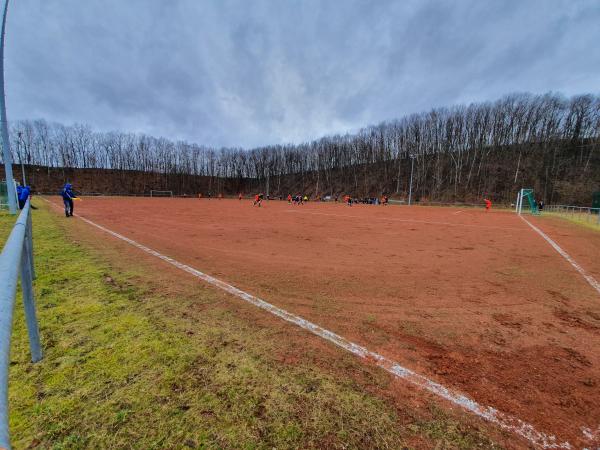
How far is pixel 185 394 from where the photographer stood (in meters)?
2.43

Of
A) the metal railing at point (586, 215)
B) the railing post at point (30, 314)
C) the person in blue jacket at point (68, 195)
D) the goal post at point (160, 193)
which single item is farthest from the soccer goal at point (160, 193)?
the railing post at point (30, 314)

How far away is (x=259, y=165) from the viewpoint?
107312mm

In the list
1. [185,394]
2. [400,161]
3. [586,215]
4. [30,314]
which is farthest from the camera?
[400,161]

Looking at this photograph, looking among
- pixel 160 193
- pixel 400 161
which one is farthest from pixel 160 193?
pixel 400 161

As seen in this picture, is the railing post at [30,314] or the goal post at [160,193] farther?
the goal post at [160,193]

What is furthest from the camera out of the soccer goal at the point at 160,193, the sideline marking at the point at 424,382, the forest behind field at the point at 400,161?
the soccer goal at the point at 160,193

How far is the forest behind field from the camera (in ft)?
192

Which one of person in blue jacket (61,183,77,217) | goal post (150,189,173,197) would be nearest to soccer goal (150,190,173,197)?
goal post (150,189,173,197)

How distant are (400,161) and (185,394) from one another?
82788 millimetres

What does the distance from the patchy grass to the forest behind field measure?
66056 mm

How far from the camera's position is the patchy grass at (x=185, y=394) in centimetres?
204

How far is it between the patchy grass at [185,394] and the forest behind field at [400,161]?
66.1 m

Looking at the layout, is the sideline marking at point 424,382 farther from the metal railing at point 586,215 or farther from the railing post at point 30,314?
the metal railing at point 586,215

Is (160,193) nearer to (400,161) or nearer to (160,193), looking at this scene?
(160,193)
